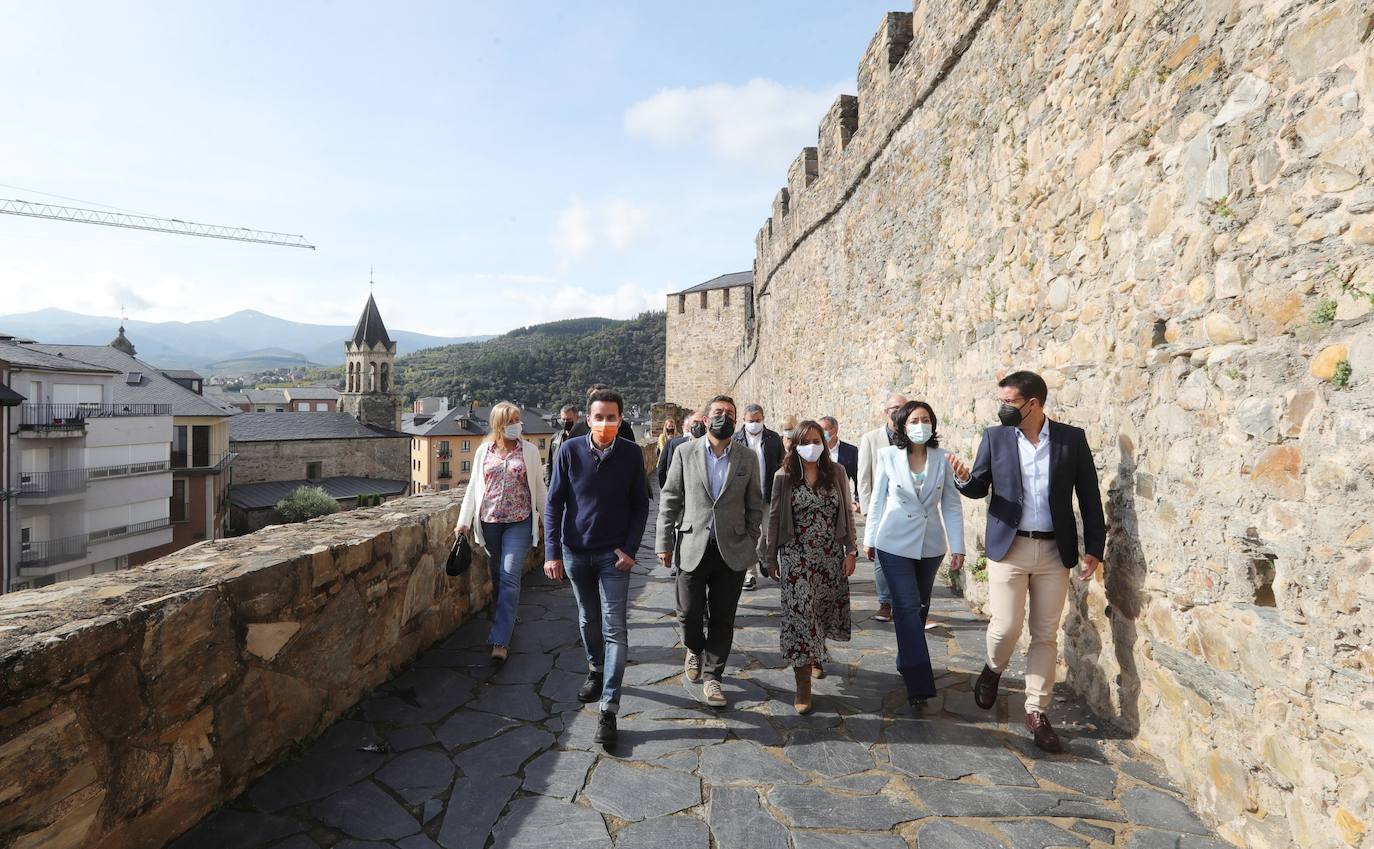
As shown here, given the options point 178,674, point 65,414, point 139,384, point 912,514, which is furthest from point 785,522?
point 139,384

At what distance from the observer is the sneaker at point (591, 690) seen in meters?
3.60

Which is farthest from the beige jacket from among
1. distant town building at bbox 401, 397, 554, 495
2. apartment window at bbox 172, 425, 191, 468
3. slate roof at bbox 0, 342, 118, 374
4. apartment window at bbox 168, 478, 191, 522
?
distant town building at bbox 401, 397, 554, 495

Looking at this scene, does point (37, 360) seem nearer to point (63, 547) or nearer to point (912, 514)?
point (63, 547)

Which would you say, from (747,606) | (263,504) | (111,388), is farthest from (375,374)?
(747,606)

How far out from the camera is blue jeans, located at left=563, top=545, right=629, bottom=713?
329cm

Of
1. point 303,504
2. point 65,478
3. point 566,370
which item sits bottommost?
point 303,504

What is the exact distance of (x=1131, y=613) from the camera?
10.2ft

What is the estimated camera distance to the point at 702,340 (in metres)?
31.1

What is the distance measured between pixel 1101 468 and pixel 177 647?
3.97m

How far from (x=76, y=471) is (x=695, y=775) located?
37594 mm

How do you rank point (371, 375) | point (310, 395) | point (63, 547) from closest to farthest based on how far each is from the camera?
point (63, 547), point (371, 375), point (310, 395)

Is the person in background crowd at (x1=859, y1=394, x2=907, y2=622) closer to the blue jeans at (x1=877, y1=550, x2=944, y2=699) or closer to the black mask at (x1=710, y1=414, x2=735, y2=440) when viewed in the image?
the blue jeans at (x1=877, y1=550, x2=944, y2=699)

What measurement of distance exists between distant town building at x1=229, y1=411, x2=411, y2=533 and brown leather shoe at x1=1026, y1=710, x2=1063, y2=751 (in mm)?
46920

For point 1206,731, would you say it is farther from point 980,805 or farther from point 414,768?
point 414,768
